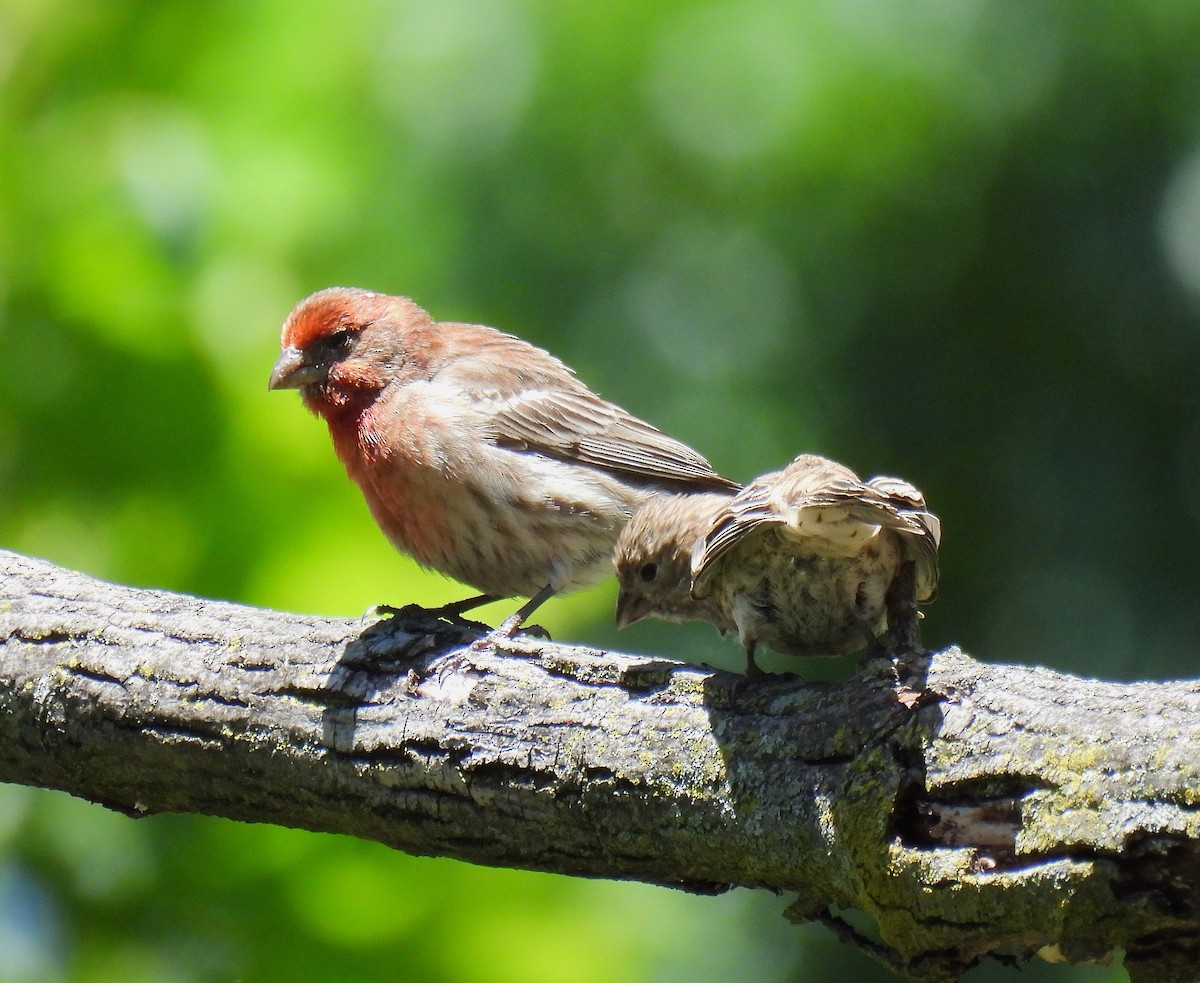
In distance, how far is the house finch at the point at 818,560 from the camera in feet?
11.7

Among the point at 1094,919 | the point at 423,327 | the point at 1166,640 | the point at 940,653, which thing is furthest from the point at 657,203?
the point at 1094,919

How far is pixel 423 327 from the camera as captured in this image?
6.13 meters

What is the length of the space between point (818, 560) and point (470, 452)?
6.73 feet

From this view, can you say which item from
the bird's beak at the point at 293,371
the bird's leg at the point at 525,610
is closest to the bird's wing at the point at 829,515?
the bird's leg at the point at 525,610

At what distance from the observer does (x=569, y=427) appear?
6.04 metres

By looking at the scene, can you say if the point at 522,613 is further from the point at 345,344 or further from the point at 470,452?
the point at 345,344

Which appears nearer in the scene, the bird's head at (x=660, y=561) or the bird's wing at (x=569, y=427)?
the bird's head at (x=660, y=561)

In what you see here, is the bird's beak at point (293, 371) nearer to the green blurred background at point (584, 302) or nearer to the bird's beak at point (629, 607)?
the green blurred background at point (584, 302)

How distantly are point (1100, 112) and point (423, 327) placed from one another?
148 inches

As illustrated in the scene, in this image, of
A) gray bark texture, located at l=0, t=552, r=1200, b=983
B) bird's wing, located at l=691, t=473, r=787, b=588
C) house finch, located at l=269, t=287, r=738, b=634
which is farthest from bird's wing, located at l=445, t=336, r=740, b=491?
bird's wing, located at l=691, t=473, r=787, b=588

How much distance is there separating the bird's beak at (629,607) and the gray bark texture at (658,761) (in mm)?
723

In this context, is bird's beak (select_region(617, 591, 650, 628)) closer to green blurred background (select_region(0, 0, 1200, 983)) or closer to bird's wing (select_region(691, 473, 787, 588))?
green blurred background (select_region(0, 0, 1200, 983))

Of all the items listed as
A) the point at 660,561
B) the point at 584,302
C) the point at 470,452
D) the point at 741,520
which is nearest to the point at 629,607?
the point at 660,561

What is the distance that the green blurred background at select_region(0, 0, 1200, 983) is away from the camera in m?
4.53
